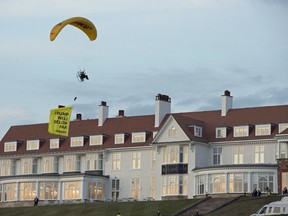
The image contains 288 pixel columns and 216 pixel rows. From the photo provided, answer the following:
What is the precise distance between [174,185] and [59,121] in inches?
922

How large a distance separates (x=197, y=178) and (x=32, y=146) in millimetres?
25885

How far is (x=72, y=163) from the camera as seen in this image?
405 ft

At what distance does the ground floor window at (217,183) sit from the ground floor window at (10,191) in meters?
26.3

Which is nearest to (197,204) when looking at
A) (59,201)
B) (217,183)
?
(217,183)

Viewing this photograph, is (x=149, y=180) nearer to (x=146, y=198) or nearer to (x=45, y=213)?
(x=146, y=198)

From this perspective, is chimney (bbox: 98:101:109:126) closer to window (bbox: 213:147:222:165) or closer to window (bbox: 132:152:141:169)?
window (bbox: 132:152:141:169)

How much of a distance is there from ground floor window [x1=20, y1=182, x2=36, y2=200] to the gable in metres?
16.7

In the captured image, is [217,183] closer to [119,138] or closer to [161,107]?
[161,107]

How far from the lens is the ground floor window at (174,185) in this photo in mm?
112000

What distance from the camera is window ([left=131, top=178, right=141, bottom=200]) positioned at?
117 meters

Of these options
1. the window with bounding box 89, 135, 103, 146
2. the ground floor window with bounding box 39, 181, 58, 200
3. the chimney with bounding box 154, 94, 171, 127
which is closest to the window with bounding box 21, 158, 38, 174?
the ground floor window with bounding box 39, 181, 58, 200

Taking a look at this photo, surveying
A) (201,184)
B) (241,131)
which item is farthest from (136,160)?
(241,131)

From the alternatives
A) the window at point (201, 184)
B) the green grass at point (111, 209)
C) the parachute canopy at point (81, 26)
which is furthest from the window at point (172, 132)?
the parachute canopy at point (81, 26)

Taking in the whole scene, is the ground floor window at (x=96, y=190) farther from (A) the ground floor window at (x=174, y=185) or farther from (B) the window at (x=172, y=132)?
(B) the window at (x=172, y=132)
